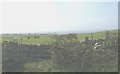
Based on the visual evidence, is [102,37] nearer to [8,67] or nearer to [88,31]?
[88,31]

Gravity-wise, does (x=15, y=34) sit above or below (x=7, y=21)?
below

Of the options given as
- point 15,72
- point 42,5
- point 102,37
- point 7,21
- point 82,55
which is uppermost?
point 42,5

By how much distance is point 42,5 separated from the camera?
310 inches

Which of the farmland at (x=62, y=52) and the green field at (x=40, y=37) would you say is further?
the green field at (x=40, y=37)

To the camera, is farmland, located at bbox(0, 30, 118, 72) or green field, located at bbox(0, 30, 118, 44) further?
green field, located at bbox(0, 30, 118, 44)

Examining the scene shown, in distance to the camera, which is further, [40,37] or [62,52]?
[40,37]

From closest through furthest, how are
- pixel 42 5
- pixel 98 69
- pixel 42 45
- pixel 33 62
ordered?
pixel 98 69 → pixel 33 62 → pixel 42 45 → pixel 42 5

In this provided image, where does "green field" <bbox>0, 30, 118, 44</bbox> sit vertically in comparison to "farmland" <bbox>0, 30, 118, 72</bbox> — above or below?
above

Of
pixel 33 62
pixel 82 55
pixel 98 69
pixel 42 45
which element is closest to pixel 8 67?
pixel 33 62

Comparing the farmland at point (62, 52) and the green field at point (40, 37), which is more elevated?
the green field at point (40, 37)

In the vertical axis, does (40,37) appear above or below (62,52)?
above

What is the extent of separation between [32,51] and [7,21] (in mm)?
1725

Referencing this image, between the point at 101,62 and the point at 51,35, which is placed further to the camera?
the point at 51,35

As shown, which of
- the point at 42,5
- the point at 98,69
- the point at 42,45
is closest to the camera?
Answer: the point at 98,69
